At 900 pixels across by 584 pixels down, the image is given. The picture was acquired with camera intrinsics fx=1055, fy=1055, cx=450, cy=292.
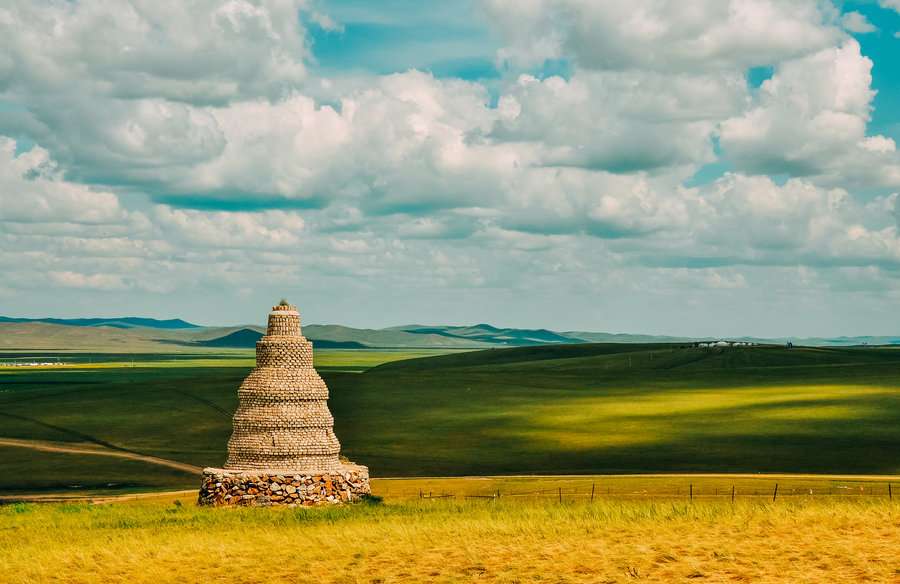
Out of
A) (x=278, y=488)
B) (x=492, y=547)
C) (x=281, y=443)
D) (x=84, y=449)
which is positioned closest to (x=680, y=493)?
(x=278, y=488)

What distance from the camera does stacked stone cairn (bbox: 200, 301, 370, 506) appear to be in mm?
32875

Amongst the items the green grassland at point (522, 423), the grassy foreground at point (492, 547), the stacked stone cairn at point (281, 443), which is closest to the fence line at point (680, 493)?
the stacked stone cairn at point (281, 443)

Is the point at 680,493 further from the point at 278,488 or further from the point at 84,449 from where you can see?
the point at 84,449

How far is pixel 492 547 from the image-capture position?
2380cm

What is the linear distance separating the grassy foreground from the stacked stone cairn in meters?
2.25

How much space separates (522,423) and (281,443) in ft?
216

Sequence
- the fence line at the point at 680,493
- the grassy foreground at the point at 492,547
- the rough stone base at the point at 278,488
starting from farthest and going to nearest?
1. the fence line at the point at 680,493
2. the rough stone base at the point at 278,488
3. the grassy foreground at the point at 492,547

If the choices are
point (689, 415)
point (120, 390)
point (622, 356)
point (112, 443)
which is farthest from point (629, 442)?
point (622, 356)

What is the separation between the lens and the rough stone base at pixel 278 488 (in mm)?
32812

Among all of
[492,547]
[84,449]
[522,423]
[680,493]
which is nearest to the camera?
[492,547]

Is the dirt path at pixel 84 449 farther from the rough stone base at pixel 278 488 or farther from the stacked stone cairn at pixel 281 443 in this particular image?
the stacked stone cairn at pixel 281 443

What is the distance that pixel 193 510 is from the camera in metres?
33.1

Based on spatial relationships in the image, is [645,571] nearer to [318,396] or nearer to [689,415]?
[318,396]

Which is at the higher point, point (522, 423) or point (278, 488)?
point (278, 488)
